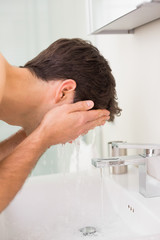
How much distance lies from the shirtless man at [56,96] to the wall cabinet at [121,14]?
0.43 feet

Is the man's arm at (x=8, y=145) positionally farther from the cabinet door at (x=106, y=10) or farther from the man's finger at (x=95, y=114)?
the cabinet door at (x=106, y=10)

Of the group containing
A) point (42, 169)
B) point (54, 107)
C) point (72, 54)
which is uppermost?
point (72, 54)

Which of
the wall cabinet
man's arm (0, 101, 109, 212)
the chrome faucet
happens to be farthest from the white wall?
man's arm (0, 101, 109, 212)

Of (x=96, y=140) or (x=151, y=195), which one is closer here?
(x=151, y=195)

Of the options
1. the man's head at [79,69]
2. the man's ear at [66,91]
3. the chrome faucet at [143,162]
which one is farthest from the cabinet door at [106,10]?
the chrome faucet at [143,162]

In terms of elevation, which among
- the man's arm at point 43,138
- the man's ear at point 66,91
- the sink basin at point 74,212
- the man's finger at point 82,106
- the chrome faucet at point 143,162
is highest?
the man's ear at point 66,91

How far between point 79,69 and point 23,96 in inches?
7.0

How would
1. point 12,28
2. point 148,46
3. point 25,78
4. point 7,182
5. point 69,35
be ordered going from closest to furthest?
point 7,182 < point 25,78 < point 148,46 < point 12,28 < point 69,35

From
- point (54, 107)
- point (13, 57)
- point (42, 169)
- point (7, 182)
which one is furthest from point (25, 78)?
point (42, 169)

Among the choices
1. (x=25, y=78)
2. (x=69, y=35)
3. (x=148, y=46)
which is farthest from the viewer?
(x=69, y=35)

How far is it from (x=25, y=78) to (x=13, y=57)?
27.9 inches

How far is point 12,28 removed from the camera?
5.06 feet

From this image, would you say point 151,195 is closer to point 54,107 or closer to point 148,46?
point 54,107

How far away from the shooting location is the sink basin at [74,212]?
96 cm
